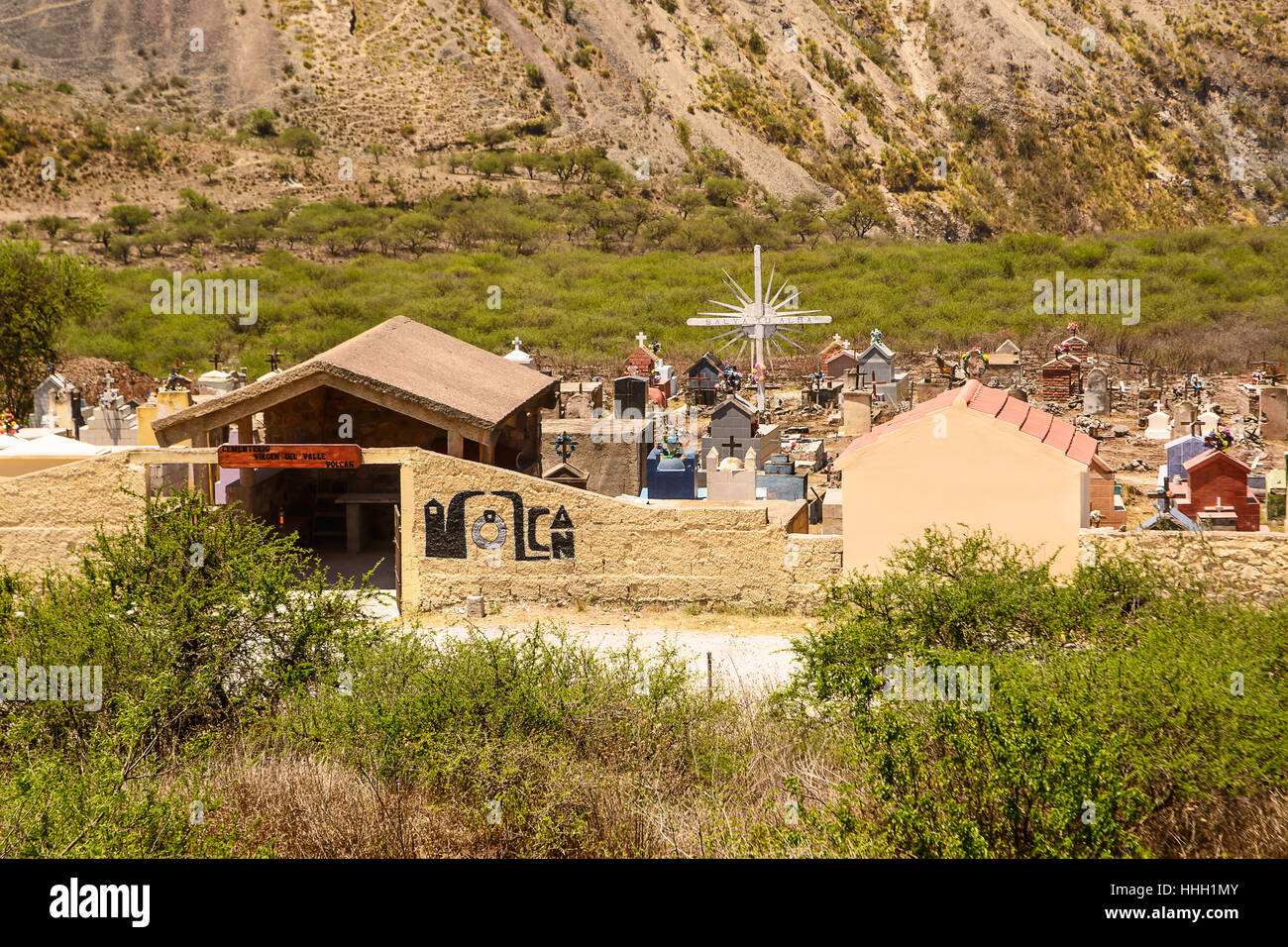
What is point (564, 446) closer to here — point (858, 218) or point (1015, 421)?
point (1015, 421)

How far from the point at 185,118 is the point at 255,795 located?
294 ft

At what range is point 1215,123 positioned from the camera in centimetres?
9819

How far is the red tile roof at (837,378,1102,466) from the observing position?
14.9m

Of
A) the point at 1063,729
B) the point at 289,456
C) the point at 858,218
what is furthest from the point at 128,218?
the point at 1063,729

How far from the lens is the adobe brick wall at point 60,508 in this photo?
15242mm

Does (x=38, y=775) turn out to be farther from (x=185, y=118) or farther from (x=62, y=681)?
(x=185, y=118)

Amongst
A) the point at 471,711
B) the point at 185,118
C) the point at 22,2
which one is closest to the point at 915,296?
the point at 471,711

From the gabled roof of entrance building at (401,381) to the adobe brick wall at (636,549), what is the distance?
1189 mm

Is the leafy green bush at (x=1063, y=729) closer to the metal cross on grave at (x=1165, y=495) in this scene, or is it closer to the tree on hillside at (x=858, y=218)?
the metal cross on grave at (x=1165, y=495)

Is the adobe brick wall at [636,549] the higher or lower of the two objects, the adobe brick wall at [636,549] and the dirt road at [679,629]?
the higher

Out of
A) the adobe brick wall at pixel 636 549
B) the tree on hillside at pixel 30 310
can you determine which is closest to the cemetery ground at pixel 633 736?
the adobe brick wall at pixel 636 549

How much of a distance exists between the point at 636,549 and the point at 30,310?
2910cm

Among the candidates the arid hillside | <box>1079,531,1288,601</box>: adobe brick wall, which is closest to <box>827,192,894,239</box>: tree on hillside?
the arid hillside

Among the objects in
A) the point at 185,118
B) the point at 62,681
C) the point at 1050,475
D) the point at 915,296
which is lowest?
the point at 62,681
